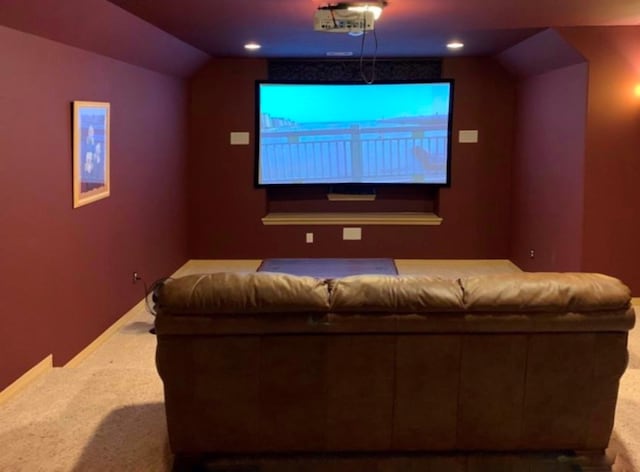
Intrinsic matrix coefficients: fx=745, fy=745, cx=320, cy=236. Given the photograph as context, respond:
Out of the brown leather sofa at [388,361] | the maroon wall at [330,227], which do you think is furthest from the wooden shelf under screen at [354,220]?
the brown leather sofa at [388,361]

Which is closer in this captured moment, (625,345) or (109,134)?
(625,345)

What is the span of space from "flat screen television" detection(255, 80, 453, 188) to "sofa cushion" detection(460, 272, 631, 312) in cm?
514

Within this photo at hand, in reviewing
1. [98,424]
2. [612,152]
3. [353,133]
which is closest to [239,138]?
[353,133]

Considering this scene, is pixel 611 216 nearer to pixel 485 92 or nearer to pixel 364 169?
pixel 485 92

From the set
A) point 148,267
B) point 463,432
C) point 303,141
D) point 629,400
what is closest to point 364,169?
point 303,141

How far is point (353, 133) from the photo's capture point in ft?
25.6

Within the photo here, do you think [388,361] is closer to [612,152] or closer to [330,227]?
[612,152]

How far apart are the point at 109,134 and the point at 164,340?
297cm

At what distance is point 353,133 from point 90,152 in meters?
3.55

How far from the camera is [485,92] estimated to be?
758 centimetres

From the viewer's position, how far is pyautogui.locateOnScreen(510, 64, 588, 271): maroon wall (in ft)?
19.2

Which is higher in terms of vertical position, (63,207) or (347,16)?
(347,16)

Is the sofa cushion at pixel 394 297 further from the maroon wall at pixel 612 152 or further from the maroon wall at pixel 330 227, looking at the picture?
the maroon wall at pixel 330 227

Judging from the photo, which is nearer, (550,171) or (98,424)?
(98,424)
